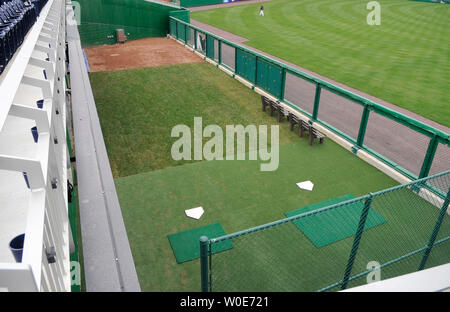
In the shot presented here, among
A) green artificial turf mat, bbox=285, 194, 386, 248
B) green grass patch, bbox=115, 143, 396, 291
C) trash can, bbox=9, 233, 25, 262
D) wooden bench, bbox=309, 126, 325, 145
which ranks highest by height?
trash can, bbox=9, 233, 25, 262

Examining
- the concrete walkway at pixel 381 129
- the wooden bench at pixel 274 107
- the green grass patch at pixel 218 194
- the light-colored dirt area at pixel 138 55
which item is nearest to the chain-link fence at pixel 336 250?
the green grass patch at pixel 218 194

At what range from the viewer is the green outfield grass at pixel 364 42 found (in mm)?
16688

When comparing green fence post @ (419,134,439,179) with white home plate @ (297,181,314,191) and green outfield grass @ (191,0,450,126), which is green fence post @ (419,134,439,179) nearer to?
white home plate @ (297,181,314,191)

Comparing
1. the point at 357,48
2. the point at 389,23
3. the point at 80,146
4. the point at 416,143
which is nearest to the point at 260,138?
the point at 416,143

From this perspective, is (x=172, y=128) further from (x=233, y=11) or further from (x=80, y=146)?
(x=233, y=11)

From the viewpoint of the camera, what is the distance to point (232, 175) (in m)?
8.73

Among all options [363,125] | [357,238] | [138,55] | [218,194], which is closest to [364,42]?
[138,55]

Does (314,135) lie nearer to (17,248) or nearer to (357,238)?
(357,238)

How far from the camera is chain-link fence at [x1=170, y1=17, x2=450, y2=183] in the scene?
323 inches

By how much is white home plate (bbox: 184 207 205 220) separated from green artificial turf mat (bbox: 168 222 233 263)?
37 cm

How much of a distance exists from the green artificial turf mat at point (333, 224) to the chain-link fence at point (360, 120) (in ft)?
5.92

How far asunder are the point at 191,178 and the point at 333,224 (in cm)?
349

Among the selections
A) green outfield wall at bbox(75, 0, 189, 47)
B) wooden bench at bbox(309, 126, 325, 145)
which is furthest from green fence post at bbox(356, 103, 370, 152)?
green outfield wall at bbox(75, 0, 189, 47)

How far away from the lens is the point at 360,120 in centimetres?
1258
